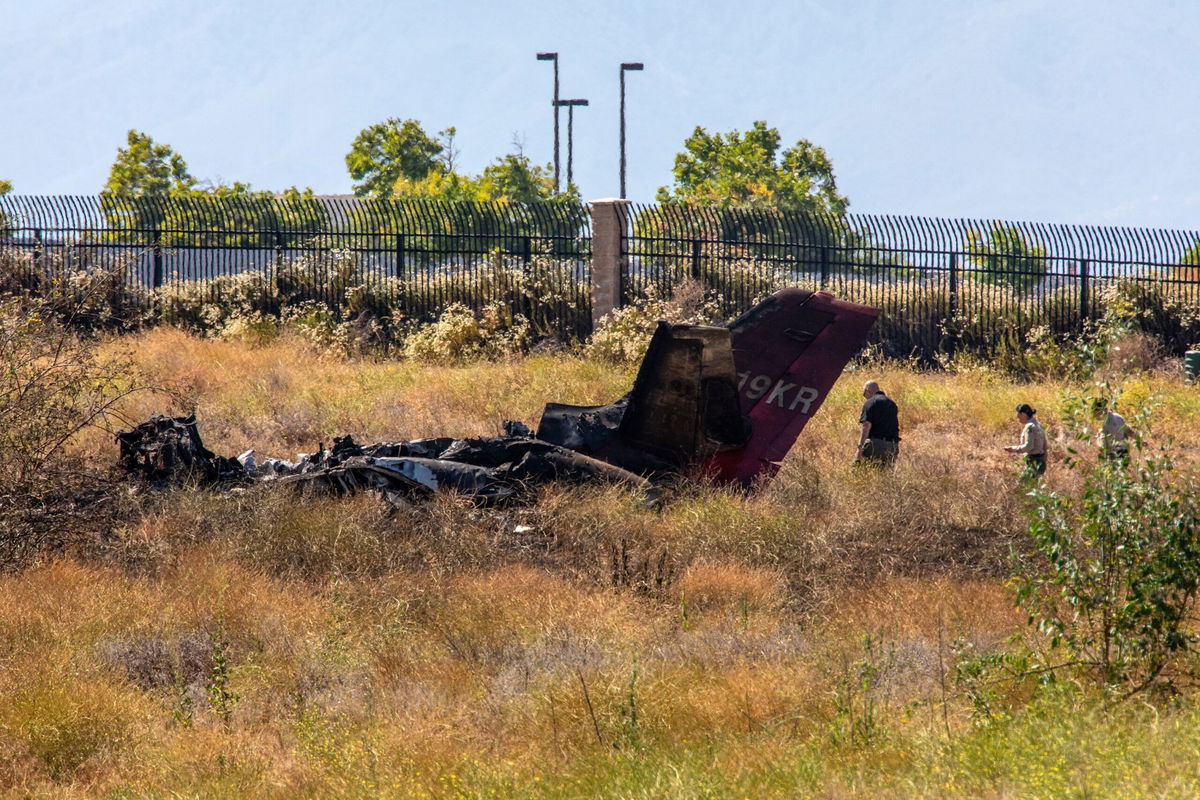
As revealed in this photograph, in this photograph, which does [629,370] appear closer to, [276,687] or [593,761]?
[276,687]

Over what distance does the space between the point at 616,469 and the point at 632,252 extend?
42.7 ft

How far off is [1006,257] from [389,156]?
4365 centimetres

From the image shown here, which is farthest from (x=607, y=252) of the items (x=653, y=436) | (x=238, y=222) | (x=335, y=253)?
(x=653, y=436)

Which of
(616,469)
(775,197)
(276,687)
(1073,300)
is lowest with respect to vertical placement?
(276,687)

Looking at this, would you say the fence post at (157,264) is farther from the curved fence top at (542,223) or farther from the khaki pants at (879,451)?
the khaki pants at (879,451)

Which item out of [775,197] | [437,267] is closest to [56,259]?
[437,267]

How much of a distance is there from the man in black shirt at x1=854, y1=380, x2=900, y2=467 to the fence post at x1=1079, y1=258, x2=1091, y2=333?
1138cm

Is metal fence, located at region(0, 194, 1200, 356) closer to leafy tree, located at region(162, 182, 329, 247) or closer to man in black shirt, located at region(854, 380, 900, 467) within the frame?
leafy tree, located at region(162, 182, 329, 247)

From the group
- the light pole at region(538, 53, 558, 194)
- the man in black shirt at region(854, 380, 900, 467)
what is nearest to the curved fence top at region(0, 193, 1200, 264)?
the man in black shirt at region(854, 380, 900, 467)

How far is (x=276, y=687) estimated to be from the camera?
6.83 metres

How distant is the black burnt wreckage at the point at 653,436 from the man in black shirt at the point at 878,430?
6.70ft

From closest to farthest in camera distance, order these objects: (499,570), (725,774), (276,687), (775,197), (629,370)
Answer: (725,774) < (276,687) < (499,570) < (629,370) < (775,197)

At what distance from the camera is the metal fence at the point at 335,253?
22.9 m

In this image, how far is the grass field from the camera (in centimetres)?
520
